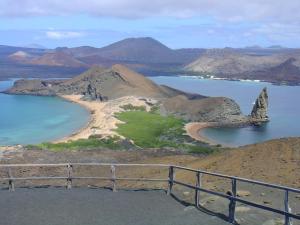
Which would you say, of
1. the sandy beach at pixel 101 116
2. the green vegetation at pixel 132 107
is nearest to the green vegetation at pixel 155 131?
the sandy beach at pixel 101 116

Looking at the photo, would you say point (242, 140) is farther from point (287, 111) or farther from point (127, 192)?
point (127, 192)

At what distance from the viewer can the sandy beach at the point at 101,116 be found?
2847 inches

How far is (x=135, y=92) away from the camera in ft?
406

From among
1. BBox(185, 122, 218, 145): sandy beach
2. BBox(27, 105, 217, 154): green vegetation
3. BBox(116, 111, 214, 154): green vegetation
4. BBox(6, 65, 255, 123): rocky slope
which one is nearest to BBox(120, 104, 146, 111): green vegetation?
BBox(27, 105, 217, 154): green vegetation

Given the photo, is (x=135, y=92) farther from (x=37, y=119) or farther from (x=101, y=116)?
(x=37, y=119)

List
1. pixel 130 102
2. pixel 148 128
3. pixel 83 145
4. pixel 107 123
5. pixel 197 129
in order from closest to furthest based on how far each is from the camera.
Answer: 1. pixel 83 145
2. pixel 148 128
3. pixel 107 123
4. pixel 197 129
5. pixel 130 102

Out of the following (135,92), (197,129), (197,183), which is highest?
(197,183)

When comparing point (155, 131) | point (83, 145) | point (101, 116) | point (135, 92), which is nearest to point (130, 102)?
point (135, 92)

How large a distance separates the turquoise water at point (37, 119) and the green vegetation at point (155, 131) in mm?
8431

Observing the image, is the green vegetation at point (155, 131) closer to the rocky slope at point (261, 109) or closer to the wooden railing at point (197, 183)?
the rocky slope at point (261, 109)

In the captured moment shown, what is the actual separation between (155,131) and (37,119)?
99.4ft

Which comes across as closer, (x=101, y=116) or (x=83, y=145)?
(x=83, y=145)

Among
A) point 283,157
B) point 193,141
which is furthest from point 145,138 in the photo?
point 283,157

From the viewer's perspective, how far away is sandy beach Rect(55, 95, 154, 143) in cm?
7231
